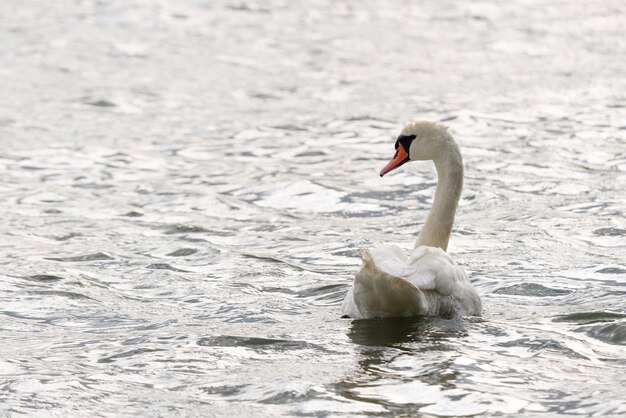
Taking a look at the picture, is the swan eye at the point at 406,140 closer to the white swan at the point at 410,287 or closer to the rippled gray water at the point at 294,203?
the rippled gray water at the point at 294,203

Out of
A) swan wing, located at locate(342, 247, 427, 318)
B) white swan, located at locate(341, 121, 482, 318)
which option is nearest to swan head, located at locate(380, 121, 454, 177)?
white swan, located at locate(341, 121, 482, 318)

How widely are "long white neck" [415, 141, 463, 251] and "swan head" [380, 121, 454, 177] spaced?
5cm

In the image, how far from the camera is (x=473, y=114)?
18.7 metres

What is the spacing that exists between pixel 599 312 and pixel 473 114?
9.12 m

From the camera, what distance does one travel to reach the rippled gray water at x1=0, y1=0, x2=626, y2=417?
8.35 metres

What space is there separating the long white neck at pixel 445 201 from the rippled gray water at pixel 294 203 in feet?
1.95

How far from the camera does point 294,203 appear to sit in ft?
47.5

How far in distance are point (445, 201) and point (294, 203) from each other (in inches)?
160

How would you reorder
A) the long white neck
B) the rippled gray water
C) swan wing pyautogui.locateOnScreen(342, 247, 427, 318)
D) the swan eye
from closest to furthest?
the rippled gray water < swan wing pyautogui.locateOnScreen(342, 247, 427, 318) < the long white neck < the swan eye

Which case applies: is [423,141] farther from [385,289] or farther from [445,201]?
[385,289]

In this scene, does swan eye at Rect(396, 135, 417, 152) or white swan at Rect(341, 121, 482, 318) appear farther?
swan eye at Rect(396, 135, 417, 152)

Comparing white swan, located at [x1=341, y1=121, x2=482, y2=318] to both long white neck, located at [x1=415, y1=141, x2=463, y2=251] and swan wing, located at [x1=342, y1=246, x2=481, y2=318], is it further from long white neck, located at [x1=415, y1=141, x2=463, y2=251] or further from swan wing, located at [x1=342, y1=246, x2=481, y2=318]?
long white neck, located at [x1=415, y1=141, x2=463, y2=251]

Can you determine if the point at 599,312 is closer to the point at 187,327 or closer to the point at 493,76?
the point at 187,327

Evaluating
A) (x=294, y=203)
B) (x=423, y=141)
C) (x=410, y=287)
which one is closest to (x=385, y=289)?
(x=410, y=287)
